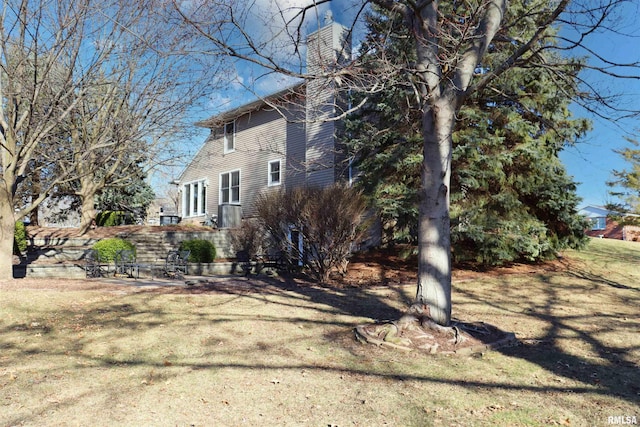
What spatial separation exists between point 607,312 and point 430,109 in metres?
5.27

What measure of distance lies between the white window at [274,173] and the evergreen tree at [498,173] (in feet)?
24.5

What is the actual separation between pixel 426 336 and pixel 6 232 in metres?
9.67

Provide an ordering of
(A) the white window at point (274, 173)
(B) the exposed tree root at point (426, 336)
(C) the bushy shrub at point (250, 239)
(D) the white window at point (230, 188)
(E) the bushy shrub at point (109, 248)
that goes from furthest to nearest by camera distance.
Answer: (D) the white window at point (230, 188) → (A) the white window at point (274, 173) → (C) the bushy shrub at point (250, 239) → (E) the bushy shrub at point (109, 248) → (B) the exposed tree root at point (426, 336)

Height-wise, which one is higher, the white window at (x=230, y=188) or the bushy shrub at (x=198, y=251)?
the white window at (x=230, y=188)

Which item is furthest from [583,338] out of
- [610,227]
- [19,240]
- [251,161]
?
[610,227]

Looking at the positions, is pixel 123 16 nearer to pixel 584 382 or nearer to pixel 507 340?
pixel 507 340

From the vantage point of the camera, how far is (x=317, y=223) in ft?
36.6

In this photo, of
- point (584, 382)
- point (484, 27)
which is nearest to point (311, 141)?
point (484, 27)

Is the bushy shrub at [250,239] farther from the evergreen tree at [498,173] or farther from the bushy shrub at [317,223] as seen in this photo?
the evergreen tree at [498,173]

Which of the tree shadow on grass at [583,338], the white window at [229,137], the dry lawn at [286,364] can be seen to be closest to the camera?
the dry lawn at [286,364]

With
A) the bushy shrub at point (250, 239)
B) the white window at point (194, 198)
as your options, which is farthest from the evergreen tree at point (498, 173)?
the white window at point (194, 198)

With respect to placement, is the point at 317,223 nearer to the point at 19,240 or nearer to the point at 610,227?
the point at 19,240

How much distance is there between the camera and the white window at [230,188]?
72.6ft

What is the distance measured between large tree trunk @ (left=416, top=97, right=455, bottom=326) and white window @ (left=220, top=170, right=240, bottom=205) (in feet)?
53.4
